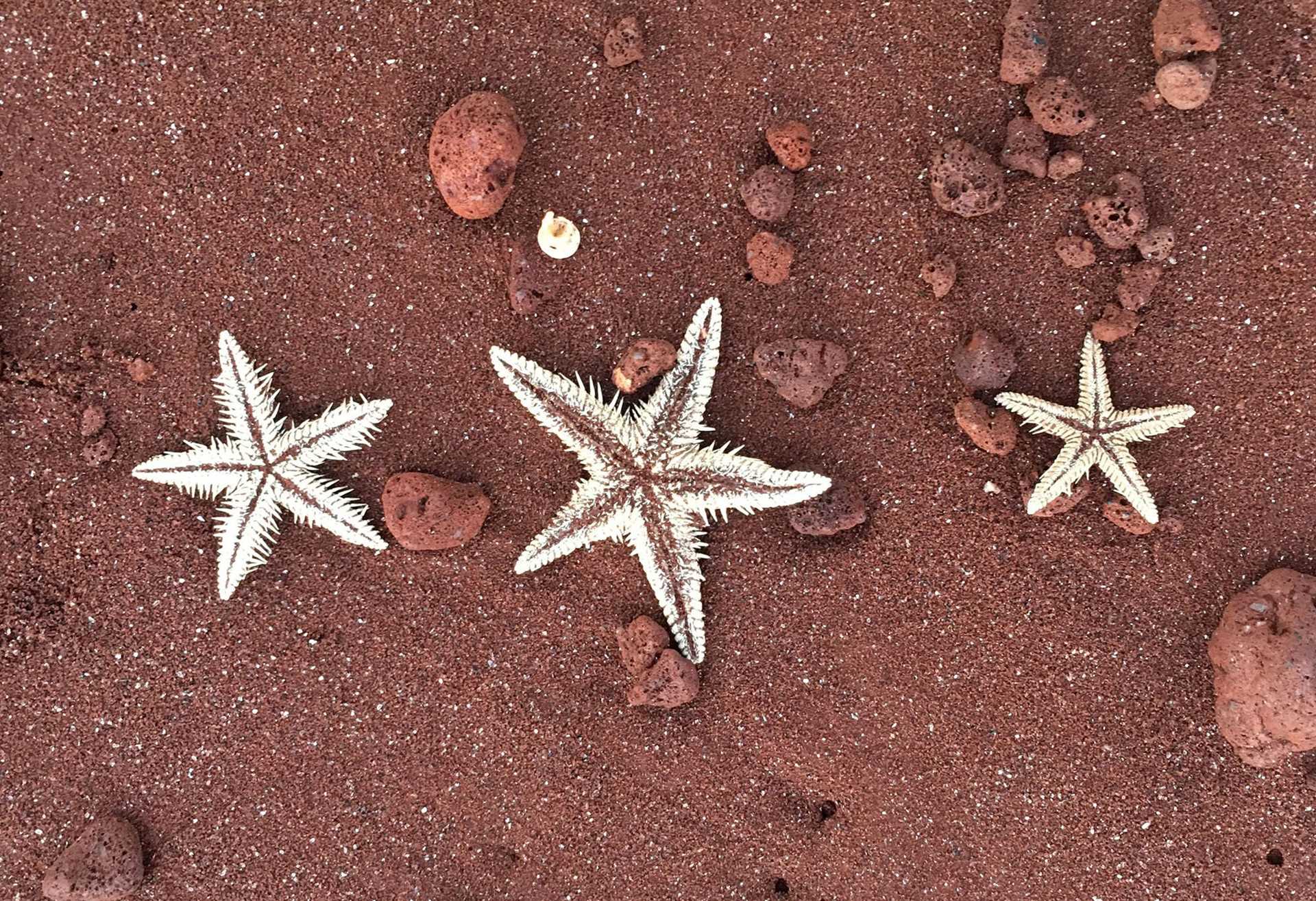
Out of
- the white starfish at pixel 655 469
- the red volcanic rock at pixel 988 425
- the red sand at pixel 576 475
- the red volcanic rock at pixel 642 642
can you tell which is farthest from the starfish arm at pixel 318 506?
the red volcanic rock at pixel 988 425

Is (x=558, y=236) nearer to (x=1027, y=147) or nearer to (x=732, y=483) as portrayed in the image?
(x=732, y=483)

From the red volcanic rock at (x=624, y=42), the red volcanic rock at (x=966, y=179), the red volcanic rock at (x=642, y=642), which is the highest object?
the red volcanic rock at (x=624, y=42)

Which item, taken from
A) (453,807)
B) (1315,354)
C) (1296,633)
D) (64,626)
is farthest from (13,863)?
(1315,354)

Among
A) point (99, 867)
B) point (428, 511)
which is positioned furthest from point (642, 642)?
point (99, 867)

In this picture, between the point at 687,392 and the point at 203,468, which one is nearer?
the point at 687,392

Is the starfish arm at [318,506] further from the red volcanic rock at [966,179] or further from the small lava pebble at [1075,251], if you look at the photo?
the small lava pebble at [1075,251]

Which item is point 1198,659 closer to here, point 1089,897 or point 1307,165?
point 1089,897
